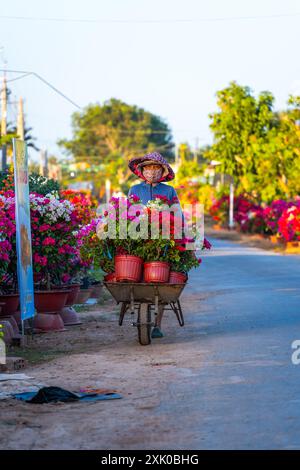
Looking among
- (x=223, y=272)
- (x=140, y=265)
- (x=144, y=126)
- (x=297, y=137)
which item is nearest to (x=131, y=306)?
(x=140, y=265)

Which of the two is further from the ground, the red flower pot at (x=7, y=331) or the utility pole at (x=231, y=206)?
the red flower pot at (x=7, y=331)

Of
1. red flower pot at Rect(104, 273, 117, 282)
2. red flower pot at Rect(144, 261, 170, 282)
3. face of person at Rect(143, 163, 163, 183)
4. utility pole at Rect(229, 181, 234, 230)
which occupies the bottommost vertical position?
utility pole at Rect(229, 181, 234, 230)

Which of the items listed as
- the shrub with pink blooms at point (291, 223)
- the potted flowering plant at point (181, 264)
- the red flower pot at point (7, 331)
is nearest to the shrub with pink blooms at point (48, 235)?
the red flower pot at point (7, 331)

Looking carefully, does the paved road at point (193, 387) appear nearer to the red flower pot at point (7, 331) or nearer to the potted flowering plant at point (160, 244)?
the potted flowering plant at point (160, 244)

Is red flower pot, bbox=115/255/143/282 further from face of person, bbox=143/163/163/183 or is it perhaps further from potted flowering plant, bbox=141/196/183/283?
face of person, bbox=143/163/163/183

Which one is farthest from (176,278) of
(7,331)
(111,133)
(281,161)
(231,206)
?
(111,133)

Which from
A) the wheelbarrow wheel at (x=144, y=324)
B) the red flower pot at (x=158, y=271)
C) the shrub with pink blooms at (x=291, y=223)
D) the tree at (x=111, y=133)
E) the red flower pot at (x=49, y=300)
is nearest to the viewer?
the red flower pot at (x=158, y=271)

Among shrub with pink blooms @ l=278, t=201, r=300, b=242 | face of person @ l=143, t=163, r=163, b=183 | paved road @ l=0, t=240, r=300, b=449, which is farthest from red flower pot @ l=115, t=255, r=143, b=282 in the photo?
shrub with pink blooms @ l=278, t=201, r=300, b=242

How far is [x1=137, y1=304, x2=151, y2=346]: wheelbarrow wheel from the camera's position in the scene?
43.5 feet

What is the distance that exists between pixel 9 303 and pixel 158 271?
7.97 feet

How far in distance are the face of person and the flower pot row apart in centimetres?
150

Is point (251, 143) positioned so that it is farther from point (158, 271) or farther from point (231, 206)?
point (158, 271)

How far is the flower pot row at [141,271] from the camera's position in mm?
13156

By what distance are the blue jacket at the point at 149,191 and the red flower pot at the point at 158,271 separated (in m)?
1.27
